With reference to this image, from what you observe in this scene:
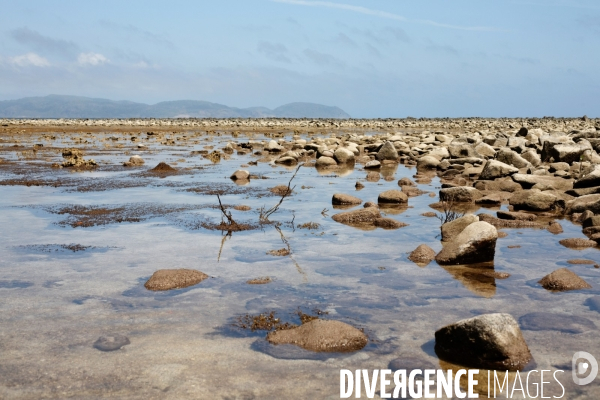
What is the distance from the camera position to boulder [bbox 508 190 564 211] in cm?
884

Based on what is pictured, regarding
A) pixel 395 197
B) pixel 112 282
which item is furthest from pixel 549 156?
pixel 112 282

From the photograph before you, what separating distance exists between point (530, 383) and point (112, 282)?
345 centimetres

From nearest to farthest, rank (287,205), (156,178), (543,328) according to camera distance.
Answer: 1. (543,328)
2. (287,205)
3. (156,178)

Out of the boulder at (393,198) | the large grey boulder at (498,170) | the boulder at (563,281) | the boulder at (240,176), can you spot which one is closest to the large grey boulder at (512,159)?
the large grey boulder at (498,170)

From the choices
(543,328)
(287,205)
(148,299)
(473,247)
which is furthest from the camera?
(287,205)

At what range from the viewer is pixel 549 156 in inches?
580

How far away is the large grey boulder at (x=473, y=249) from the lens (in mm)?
5746

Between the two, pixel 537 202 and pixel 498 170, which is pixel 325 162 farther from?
pixel 537 202

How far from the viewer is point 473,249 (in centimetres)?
575

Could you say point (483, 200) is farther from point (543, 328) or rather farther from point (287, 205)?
point (543, 328)

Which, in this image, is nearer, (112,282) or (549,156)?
(112,282)

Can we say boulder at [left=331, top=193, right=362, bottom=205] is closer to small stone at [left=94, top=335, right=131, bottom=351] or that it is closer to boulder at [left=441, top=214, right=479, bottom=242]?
boulder at [left=441, top=214, right=479, bottom=242]

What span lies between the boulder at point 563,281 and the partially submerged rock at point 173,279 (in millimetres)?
3029

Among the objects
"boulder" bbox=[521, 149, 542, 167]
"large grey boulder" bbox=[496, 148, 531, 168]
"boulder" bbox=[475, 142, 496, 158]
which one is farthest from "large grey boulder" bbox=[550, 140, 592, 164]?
"boulder" bbox=[475, 142, 496, 158]
